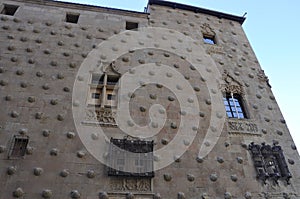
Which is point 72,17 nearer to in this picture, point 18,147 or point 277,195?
point 18,147

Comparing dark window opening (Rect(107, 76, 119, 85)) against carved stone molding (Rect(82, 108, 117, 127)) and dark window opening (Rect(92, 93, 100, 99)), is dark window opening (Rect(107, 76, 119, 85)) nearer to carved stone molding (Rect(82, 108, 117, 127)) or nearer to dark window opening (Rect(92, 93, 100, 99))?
dark window opening (Rect(92, 93, 100, 99))

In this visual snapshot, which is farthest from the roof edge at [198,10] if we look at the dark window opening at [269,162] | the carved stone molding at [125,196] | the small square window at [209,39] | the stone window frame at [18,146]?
the carved stone molding at [125,196]

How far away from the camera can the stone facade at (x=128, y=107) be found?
578 cm

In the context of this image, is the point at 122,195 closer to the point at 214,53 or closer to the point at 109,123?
the point at 109,123

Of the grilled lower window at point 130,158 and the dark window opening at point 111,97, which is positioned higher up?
the dark window opening at point 111,97

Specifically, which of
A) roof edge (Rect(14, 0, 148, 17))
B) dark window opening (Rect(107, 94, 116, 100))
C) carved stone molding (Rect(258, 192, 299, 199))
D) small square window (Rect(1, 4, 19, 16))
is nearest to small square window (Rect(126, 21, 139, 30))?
roof edge (Rect(14, 0, 148, 17))

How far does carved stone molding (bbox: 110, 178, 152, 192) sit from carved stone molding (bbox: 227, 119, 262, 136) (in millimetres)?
2702

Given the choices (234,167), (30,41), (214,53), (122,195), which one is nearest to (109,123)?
(122,195)

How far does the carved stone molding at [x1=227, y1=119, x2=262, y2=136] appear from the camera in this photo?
7245 millimetres

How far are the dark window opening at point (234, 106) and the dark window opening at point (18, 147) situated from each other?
516 centimetres

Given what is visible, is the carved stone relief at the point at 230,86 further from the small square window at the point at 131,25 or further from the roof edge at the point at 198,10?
the roof edge at the point at 198,10

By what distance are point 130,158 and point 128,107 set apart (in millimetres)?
1446

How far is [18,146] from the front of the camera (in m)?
5.95

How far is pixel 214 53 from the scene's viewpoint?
30.8ft
